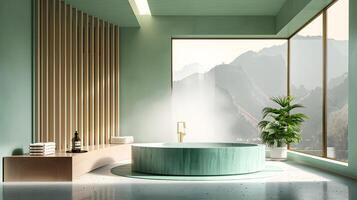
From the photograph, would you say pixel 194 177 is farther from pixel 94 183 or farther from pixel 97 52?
pixel 97 52

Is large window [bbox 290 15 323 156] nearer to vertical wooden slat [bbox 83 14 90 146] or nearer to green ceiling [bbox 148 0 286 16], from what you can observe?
green ceiling [bbox 148 0 286 16]

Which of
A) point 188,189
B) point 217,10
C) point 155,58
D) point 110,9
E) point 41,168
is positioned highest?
point 217,10

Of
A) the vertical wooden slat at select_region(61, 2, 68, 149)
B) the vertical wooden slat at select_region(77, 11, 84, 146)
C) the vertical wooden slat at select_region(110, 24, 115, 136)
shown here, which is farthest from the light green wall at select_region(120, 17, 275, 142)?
the vertical wooden slat at select_region(61, 2, 68, 149)

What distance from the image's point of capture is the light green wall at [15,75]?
588 centimetres

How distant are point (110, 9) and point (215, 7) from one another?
200cm

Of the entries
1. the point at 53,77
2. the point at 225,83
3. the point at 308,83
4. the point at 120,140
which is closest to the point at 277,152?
the point at 308,83

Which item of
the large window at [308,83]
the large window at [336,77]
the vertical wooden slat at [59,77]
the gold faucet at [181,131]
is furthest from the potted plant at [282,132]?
the vertical wooden slat at [59,77]

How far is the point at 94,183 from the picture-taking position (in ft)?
18.7

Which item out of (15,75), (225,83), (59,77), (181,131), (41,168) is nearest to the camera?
(41,168)

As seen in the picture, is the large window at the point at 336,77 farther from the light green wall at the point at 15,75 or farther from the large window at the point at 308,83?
the light green wall at the point at 15,75

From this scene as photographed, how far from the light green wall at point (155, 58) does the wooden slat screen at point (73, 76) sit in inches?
10.5

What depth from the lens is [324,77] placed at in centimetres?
787

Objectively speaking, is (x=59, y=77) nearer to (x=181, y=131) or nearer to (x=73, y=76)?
(x=73, y=76)

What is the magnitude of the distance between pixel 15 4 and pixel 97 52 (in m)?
2.93
